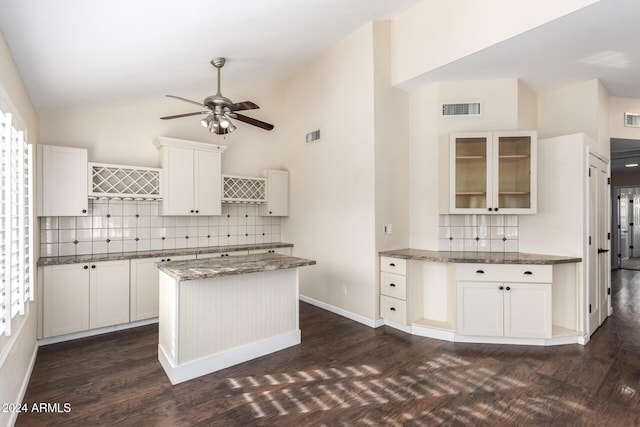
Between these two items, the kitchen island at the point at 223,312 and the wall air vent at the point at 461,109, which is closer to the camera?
the kitchen island at the point at 223,312

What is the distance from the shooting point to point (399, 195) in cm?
412

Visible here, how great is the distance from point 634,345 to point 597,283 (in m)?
0.67

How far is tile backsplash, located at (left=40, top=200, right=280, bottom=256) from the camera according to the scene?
148 inches

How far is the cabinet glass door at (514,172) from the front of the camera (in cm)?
353

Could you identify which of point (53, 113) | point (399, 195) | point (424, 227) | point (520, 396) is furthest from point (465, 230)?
point (53, 113)

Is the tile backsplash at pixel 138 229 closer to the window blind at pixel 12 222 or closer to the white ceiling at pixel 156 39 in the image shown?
the white ceiling at pixel 156 39

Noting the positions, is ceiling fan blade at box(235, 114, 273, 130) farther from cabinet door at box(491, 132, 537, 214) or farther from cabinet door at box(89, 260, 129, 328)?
cabinet door at box(491, 132, 537, 214)

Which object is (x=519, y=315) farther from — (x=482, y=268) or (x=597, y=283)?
(x=597, y=283)

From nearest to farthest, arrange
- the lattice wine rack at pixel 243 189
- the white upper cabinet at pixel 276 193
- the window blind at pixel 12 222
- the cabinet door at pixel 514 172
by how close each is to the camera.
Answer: the window blind at pixel 12 222, the cabinet door at pixel 514 172, the lattice wine rack at pixel 243 189, the white upper cabinet at pixel 276 193

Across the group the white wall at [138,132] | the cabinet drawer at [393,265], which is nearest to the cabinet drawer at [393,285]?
the cabinet drawer at [393,265]

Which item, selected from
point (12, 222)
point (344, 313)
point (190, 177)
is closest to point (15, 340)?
point (12, 222)

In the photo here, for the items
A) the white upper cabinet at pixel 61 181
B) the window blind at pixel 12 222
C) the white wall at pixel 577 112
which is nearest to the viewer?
the window blind at pixel 12 222

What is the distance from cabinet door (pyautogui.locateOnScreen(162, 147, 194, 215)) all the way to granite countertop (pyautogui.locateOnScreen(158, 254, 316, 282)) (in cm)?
139

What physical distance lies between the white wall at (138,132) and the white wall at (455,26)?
8.05 feet
